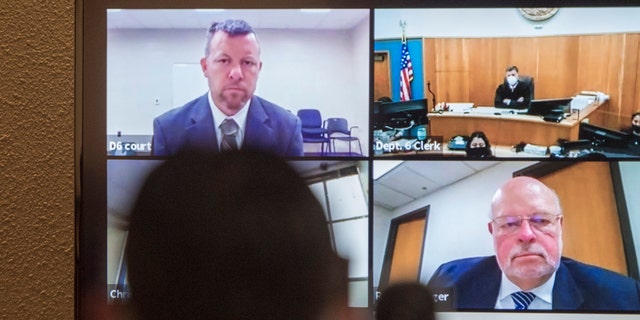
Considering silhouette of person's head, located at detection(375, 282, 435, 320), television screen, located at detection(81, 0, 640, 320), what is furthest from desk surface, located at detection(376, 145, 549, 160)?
silhouette of person's head, located at detection(375, 282, 435, 320)

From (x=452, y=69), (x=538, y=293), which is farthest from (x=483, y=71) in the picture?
(x=538, y=293)

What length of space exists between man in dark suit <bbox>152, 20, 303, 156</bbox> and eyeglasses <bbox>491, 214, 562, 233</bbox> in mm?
336

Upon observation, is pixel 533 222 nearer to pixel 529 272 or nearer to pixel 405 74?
pixel 529 272

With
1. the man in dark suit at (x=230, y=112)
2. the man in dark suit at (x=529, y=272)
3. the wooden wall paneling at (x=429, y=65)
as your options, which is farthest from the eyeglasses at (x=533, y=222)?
the man in dark suit at (x=230, y=112)

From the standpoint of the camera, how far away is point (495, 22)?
3.51ft

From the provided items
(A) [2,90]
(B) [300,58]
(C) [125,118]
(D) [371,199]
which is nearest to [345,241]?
(D) [371,199]

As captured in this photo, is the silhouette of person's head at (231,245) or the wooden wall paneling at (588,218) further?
the wooden wall paneling at (588,218)

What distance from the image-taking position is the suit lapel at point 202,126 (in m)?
1.08

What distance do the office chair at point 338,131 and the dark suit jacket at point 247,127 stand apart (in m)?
0.05

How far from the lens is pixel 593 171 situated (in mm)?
1061

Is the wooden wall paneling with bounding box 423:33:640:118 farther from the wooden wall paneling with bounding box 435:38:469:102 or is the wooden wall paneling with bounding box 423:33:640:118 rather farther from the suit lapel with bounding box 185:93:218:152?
the suit lapel with bounding box 185:93:218:152

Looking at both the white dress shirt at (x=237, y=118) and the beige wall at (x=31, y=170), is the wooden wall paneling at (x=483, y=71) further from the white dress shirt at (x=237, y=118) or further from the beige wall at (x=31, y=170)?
the beige wall at (x=31, y=170)

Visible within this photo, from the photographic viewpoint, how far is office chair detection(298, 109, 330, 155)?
1062mm

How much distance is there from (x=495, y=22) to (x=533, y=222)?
32cm
